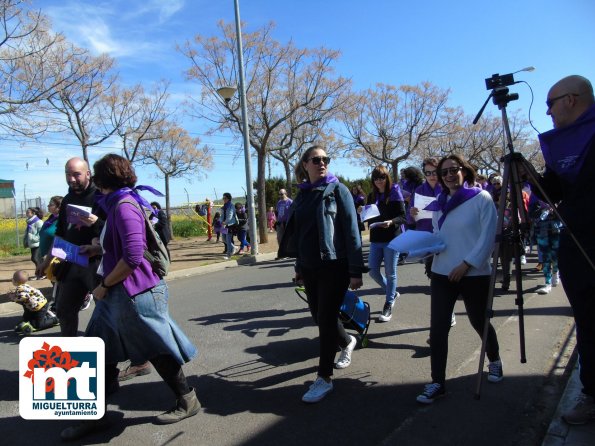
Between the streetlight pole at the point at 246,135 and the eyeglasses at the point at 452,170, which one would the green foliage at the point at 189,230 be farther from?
the eyeglasses at the point at 452,170

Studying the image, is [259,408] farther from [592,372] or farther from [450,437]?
[592,372]

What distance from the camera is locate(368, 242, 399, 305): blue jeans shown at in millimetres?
5051

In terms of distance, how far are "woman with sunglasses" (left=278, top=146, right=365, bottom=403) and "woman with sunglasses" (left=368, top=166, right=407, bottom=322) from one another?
176 centimetres

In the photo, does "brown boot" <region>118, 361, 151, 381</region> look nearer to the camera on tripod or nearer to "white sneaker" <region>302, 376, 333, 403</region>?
"white sneaker" <region>302, 376, 333, 403</region>

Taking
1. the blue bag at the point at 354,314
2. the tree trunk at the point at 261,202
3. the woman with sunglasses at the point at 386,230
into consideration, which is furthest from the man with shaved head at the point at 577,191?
the tree trunk at the point at 261,202

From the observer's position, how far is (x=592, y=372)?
2730 mm

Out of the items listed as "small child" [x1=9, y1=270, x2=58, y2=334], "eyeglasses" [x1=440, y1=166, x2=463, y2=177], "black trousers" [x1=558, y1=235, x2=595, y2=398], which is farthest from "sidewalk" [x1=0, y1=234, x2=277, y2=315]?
"black trousers" [x1=558, y1=235, x2=595, y2=398]

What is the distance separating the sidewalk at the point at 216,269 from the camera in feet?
8.43

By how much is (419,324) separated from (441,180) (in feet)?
7.84

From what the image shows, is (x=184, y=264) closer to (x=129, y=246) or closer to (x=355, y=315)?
(x=355, y=315)

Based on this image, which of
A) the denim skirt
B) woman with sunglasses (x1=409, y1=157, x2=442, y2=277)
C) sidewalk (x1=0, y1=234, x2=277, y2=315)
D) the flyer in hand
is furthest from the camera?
sidewalk (x1=0, y1=234, x2=277, y2=315)

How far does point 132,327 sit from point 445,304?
7.10ft

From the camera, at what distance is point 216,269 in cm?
1131

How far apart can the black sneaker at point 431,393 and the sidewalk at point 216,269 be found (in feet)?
→ 2.33
